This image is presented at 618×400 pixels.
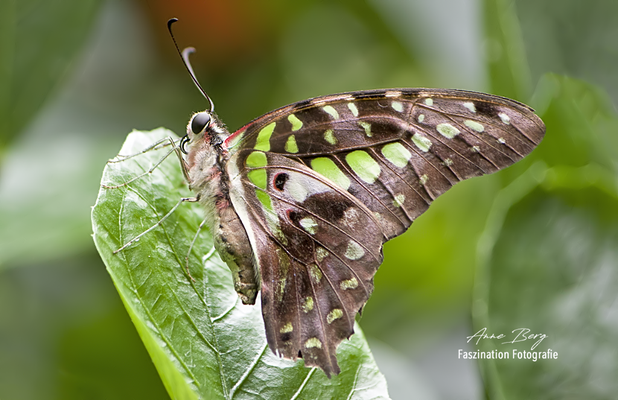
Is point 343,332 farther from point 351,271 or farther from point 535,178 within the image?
point 535,178

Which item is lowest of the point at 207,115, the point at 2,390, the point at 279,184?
the point at 2,390

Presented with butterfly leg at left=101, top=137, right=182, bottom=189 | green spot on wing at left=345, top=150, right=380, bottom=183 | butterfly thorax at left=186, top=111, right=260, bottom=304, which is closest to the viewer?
butterfly leg at left=101, top=137, right=182, bottom=189

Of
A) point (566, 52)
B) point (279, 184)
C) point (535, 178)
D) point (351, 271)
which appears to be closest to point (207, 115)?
point (279, 184)

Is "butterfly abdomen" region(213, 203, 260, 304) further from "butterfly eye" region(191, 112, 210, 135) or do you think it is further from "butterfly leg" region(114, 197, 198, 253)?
"butterfly eye" region(191, 112, 210, 135)

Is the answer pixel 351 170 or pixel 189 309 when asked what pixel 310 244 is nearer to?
pixel 351 170

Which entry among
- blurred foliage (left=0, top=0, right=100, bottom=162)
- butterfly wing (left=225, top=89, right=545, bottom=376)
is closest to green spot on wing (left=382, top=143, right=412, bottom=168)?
butterfly wing (left=225, top=89, right=545, bottom=376)
